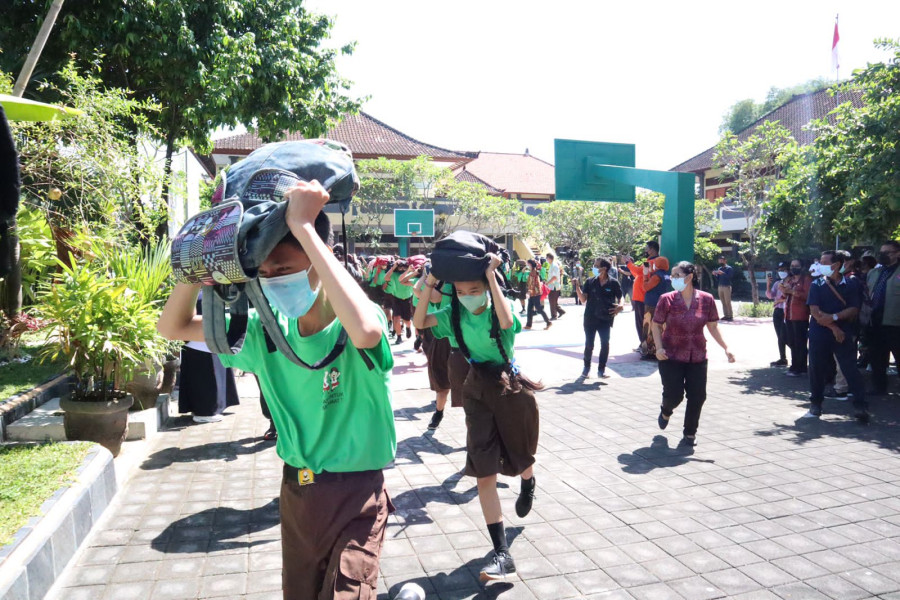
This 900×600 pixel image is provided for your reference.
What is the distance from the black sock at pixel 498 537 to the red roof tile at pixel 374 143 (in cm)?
2793

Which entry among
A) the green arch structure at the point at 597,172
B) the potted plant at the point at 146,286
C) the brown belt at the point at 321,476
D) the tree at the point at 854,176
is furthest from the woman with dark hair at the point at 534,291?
the brown belt at the point at 321,476

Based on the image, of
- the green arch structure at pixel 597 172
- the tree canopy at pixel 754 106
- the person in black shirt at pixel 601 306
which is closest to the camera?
the person in black shirt at pixel 601 306

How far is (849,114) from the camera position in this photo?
9.16 metres

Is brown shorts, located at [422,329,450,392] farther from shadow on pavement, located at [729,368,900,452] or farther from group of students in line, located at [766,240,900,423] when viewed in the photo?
group of students in line, located at [766,240,900,423]

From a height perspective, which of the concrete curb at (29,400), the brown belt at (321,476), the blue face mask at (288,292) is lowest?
the concrete curb at (29,400)

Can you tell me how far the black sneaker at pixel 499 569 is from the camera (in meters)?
3.63

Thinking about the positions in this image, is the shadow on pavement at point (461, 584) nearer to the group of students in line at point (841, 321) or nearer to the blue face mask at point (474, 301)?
the blue face mask at point (474, 301)

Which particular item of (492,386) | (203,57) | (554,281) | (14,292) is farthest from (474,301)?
(554,281)

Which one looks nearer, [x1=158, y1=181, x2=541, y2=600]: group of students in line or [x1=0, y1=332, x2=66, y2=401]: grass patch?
[x1=158, y1=181, x2=541, y2=600]: group of students in line

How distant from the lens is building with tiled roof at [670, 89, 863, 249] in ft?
102

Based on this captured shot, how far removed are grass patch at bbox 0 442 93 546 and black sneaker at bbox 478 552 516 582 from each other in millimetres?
2457

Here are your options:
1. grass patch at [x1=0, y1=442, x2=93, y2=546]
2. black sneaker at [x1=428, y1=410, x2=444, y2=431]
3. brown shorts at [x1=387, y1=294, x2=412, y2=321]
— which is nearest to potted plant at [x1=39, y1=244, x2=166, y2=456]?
grass patch at [x1=0, y1=442, x2=93, y2=546]

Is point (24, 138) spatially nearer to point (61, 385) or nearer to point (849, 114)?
point (61, 385)

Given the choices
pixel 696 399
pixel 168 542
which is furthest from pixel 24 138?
pixel 696 399
